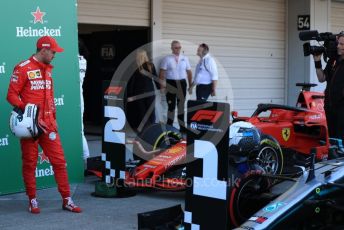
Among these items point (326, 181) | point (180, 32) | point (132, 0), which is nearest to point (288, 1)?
point (180, 32)

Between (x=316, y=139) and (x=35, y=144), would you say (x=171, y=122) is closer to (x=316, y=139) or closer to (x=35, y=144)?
(x=316, y=139)

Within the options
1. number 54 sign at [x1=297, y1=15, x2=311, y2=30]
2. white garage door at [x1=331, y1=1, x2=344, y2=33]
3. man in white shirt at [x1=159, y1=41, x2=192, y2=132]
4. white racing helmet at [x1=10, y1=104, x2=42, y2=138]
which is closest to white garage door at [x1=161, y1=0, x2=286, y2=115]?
number 54 sign at [x1=297, y1=15, x2=311, y2=30]

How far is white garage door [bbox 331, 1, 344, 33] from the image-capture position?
16297mm

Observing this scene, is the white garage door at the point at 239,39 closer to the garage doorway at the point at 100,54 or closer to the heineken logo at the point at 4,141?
the garage doorway at the point at 100,54

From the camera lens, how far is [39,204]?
6.44 m

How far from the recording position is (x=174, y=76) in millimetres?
11844

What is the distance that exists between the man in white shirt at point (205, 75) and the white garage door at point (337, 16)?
5817 millimetres

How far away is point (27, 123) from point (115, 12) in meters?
6.05

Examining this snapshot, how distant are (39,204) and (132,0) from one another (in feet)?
20.4

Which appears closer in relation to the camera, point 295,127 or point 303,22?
point 295,127

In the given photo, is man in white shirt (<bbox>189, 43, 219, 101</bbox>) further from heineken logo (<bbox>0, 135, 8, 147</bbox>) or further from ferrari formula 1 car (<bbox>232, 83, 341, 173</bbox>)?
heineken logo (<bbox>0, 135, 8, 147</bbox>)

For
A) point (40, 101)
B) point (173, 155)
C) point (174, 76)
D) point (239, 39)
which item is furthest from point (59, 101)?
point (239, 39)

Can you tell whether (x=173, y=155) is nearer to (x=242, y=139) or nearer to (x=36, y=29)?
(x=242, y=139)

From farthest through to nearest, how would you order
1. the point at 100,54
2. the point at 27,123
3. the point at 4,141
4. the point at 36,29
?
1. the point at 100,54
2. the point at 36,29
3. the point at 4,141
4. the point at 27,123
